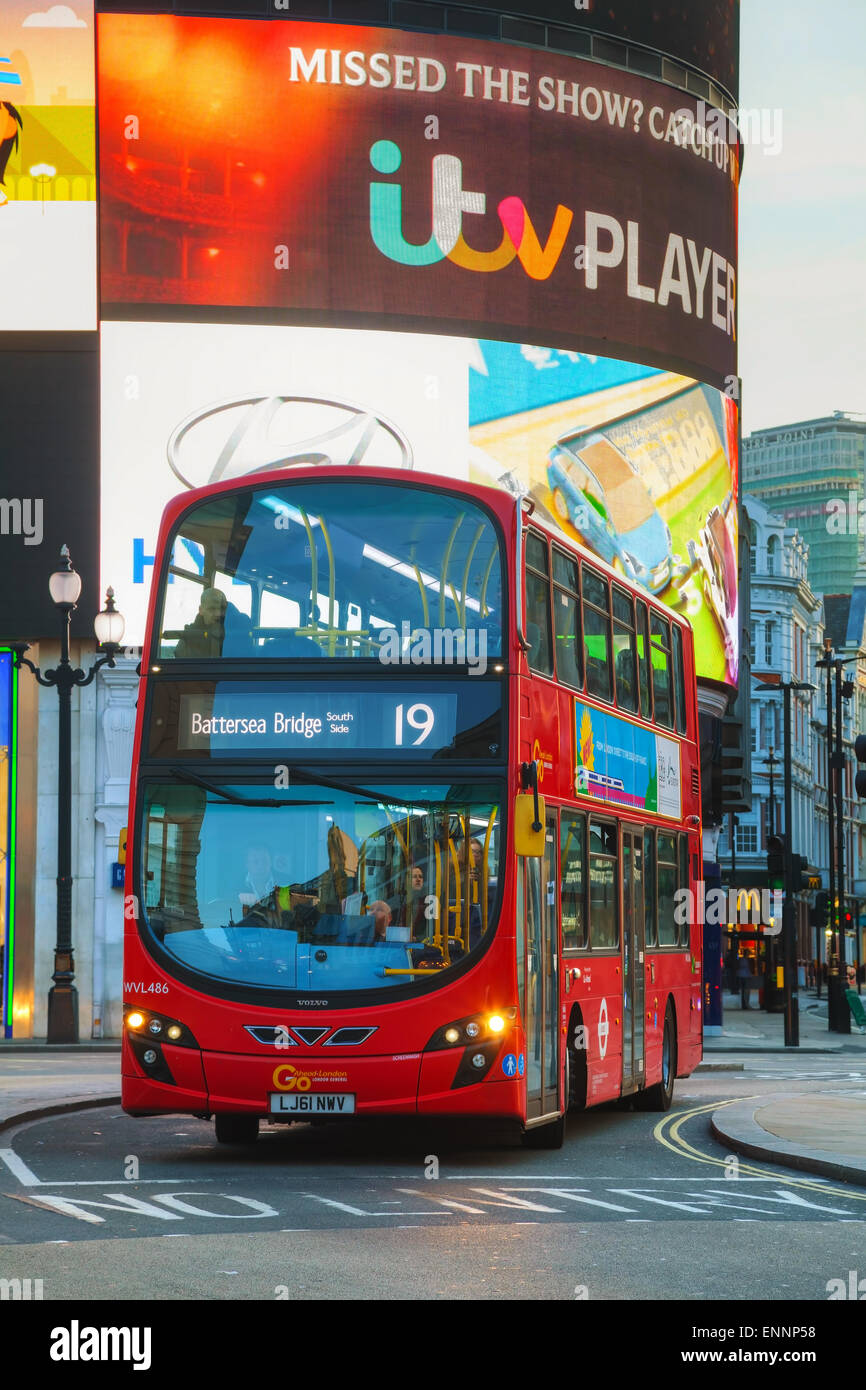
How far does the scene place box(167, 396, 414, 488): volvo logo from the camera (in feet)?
119

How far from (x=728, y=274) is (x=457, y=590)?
101ft

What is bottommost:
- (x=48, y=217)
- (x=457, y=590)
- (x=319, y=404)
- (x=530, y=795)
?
(x=530, y=795)

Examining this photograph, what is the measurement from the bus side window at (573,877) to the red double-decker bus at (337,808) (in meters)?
0.99

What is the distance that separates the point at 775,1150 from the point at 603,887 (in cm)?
280

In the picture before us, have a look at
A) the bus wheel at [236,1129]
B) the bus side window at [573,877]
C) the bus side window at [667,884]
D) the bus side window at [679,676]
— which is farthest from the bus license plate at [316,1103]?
the bus side window at [679,676]

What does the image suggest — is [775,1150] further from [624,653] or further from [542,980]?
[624,653]

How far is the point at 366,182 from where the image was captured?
124ft

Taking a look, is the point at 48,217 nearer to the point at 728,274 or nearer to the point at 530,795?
the point at 728,274

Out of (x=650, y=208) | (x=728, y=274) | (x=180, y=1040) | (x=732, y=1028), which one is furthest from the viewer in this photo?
(x=732, y=1028)

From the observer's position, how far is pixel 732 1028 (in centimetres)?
4738

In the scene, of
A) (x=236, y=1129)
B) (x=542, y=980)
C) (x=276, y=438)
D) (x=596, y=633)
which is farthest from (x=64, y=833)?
(x=542, y=980)

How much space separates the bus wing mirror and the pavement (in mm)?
3029

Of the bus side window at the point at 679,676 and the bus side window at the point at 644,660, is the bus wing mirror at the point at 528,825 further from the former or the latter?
the bus side window at the point at 679,676

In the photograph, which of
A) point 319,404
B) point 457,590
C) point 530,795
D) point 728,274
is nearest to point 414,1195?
point 530,795
